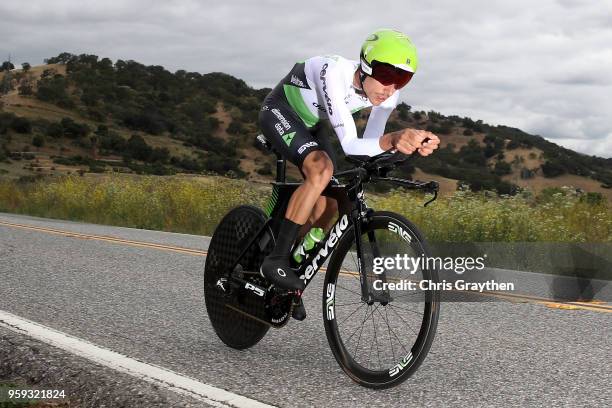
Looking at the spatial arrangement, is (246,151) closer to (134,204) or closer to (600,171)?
(600,171)

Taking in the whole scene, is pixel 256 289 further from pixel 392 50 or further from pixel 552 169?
pixel 552 169

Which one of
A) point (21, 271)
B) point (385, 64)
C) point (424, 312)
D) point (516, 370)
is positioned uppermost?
point (385, 64)

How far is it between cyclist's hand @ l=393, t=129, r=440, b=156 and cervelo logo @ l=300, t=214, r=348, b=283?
0.66 meters

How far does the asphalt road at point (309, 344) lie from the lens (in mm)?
4109

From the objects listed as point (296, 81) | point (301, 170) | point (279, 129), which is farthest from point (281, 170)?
→ point (296, 81)

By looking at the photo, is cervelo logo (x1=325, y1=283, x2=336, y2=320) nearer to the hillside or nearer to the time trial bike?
the time trial bike

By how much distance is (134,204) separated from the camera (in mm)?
18625

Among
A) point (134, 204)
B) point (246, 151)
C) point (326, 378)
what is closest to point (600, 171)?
point (246, 151)

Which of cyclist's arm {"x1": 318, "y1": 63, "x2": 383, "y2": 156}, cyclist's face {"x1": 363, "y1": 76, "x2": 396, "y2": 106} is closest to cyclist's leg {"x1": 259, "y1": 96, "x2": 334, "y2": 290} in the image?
cyclist's arm {"x1": 318, "y1": 63, "x2": 383, "y2": 156}

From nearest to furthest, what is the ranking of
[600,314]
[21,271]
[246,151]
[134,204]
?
1. [600,314]
2. [21,271]
3. [134,204]
4. [246,151]

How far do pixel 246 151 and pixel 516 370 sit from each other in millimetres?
72338

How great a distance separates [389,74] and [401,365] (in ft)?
5.11

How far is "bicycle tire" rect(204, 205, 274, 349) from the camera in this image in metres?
5.02

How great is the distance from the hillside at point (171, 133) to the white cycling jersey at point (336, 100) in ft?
142
